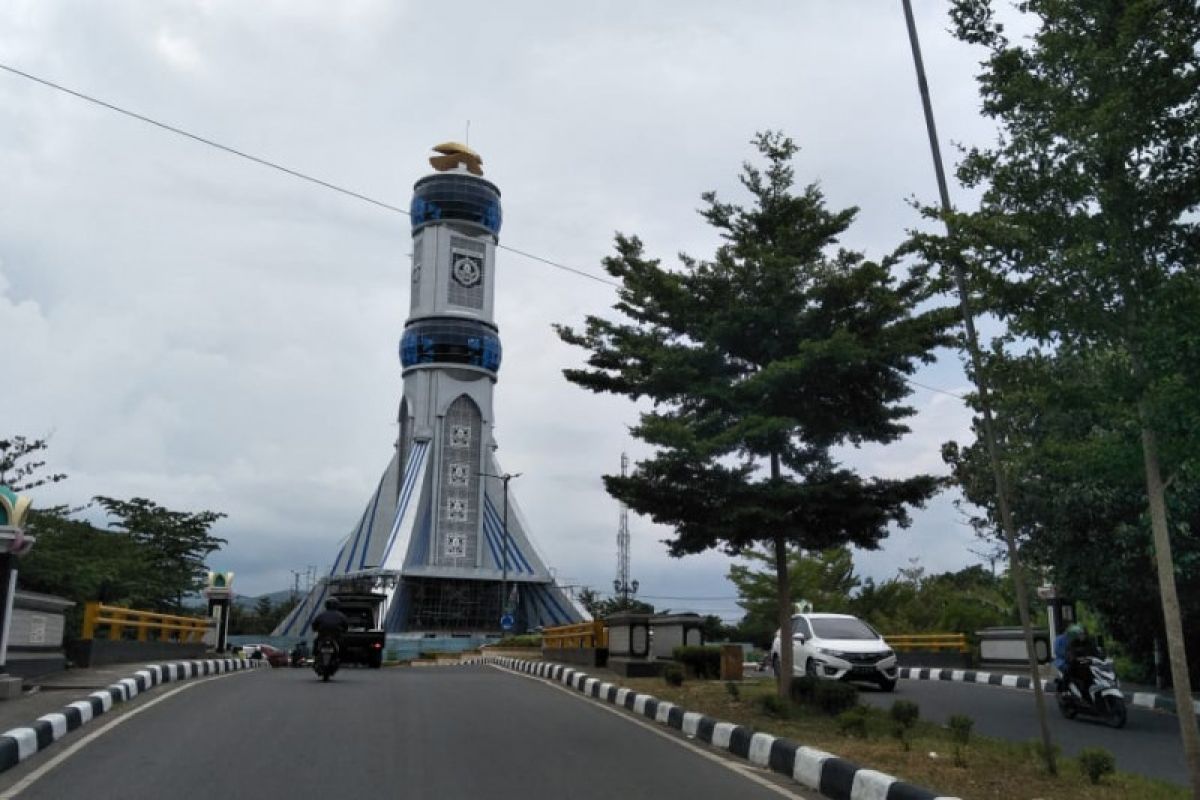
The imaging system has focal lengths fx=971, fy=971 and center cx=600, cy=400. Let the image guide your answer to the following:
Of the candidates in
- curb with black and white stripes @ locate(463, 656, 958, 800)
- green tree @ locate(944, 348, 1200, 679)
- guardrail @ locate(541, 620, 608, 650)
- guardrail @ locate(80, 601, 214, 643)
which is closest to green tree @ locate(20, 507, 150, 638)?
guardrail @ locate(80, 601, 214, 643)

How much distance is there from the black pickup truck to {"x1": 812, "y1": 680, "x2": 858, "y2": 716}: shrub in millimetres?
14578

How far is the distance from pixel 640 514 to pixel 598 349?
2.42 m

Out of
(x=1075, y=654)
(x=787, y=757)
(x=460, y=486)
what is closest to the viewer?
(x=787, y=757)

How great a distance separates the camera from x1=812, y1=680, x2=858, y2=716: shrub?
11.8 meters

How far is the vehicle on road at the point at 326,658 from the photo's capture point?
17078 mm

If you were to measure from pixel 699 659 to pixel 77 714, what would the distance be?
10736mm

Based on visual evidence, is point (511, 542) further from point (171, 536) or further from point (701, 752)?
point (701, 752)

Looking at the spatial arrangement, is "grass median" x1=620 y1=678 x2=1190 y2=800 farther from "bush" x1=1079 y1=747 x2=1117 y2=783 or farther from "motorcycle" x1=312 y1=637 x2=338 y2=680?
"motorcycle" x1=312 y1=637 x2=338 y2=680

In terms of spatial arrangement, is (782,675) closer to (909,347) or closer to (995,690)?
(909,347)

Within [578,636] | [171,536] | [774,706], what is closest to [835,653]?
[774,706]

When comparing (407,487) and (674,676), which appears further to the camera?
(407,487)

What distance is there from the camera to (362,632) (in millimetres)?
24000

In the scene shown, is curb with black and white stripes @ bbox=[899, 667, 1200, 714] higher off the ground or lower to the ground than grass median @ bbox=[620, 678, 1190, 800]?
lower

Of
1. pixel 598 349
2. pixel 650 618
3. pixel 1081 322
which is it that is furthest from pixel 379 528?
pixel 1081 322
